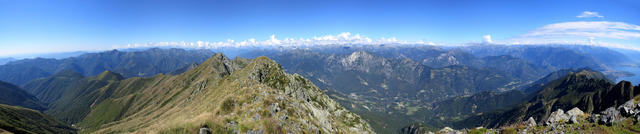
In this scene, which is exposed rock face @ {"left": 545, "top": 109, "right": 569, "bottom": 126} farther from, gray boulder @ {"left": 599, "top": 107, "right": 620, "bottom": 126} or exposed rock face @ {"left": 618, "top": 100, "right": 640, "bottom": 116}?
exposed rock face @ {"left": 618, "top": 100, "right": 640, "bottom": 116}

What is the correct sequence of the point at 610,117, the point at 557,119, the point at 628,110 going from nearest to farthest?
the point at 610,117
the point at 628,110
the point at 557,119

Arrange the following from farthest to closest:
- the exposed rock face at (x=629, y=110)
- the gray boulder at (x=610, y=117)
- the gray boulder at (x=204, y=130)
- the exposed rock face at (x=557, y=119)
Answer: the gray boulder at (x=204, y=130) < the exposed rock face at (x=557, y=119) < the exposed rock face at (x=629, y=110) < the gray boulder at (x=610, y=117)

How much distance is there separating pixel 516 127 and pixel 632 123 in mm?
10963

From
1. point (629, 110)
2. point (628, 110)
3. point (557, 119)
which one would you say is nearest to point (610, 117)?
point (628, 110)

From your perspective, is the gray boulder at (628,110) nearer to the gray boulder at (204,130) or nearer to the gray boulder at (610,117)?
the gray boulder at (610,117)

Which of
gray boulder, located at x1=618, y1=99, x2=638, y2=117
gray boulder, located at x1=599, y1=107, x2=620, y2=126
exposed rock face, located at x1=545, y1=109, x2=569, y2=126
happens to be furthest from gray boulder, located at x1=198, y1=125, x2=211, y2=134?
gray boulder, located at x1=618, y1=99, x2=638, y2=117

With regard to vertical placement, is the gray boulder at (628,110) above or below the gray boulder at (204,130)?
above

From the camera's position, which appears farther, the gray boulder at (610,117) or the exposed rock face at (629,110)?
the exposed rock face at (629,110)

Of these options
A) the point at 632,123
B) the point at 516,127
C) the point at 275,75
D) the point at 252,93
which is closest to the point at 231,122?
the point at 252,93

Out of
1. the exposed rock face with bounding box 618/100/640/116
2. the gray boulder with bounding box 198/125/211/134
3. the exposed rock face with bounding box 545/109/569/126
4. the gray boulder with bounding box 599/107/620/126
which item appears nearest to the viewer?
the gray boulder with bounding box 599/107/620/126

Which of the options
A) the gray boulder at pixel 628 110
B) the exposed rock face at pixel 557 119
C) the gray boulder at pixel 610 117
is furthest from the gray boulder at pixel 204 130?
the gray boulder at pixel 628 110

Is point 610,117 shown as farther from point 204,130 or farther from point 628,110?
point 204,130

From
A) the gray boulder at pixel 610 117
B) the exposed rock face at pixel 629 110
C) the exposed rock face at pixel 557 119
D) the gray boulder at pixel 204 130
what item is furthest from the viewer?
the gray boulder at pixel 204 130

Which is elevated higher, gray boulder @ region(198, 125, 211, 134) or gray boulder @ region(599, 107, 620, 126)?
gray boulder @ region(599, 107, 620, 126)
